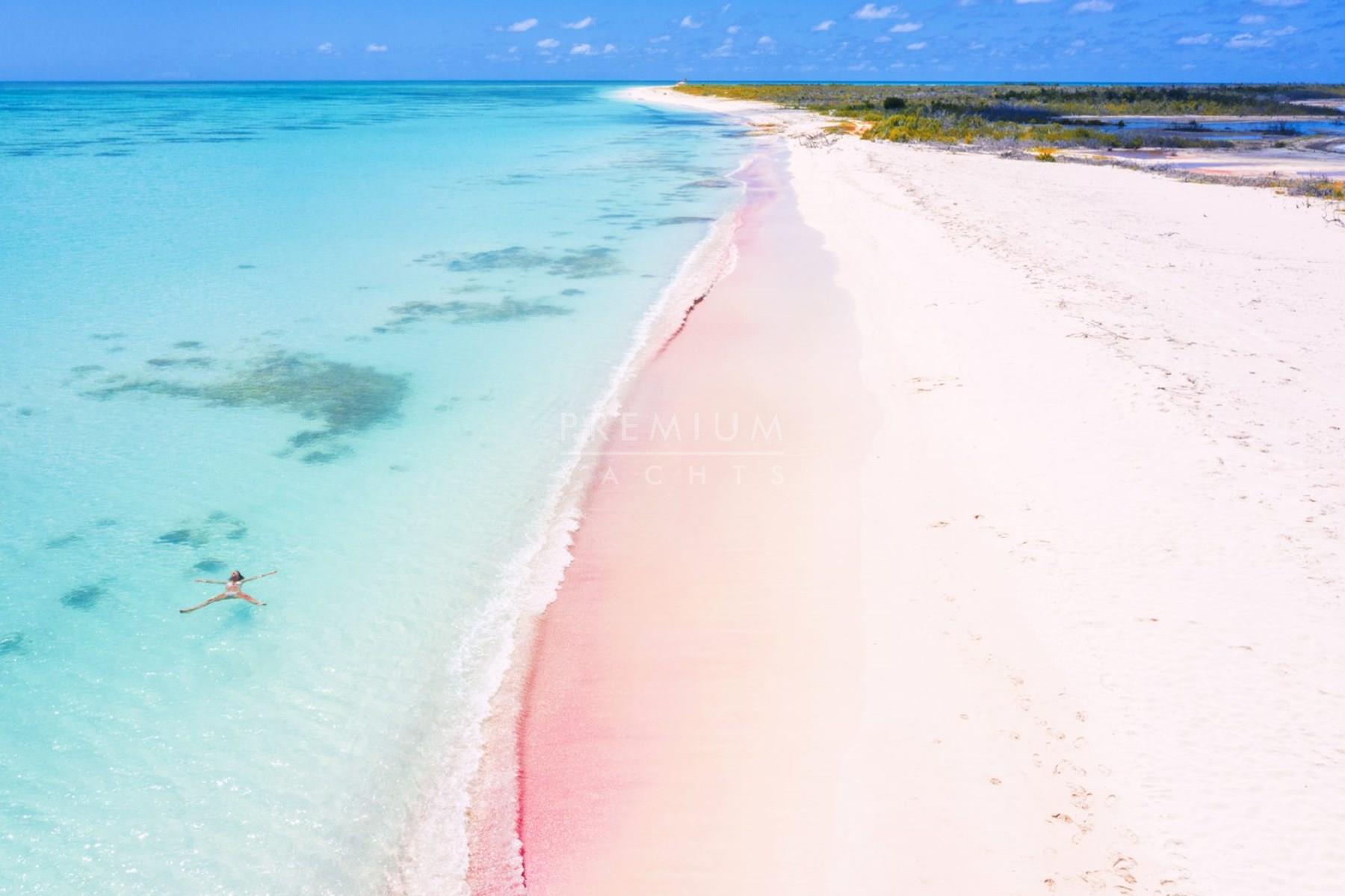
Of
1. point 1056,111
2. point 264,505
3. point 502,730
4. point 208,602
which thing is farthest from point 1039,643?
point 1056,111

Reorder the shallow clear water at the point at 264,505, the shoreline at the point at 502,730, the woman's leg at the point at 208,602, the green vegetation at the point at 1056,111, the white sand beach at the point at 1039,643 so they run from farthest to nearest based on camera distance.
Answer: the green vegetation at the point at 1056,111 → the woman's leg at the point at 208,602 → the shallow clear water at the point at 264,505 → the shoreline at the point at 502,730 → the white sand beach at the point at 1039,643

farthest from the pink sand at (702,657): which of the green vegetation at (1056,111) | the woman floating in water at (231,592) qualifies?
the green vegetation at (1056,111)

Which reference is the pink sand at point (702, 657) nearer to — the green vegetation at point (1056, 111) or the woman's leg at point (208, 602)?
the woman's leg at point (208, 602)

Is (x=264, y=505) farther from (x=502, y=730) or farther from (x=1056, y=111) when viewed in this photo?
(x=1056, y=111)

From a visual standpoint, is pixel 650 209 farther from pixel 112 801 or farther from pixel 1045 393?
pixel 112 801

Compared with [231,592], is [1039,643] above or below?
above

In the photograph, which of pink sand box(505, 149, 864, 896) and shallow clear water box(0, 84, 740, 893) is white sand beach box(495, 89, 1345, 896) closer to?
pink sand box(505, 149, 864, 896)

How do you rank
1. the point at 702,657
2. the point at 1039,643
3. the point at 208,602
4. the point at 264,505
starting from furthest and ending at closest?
the point at 264,505
the point at 208,602
the point at 702,657
the point at 1039,643
